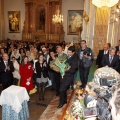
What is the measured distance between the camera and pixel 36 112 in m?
5.40

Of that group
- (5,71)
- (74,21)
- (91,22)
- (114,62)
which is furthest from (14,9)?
(114,62)

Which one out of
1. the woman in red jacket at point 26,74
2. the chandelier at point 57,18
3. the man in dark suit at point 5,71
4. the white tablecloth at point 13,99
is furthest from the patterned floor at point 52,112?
the chandelier at point 57,18

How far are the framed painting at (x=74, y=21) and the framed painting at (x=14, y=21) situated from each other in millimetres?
5360

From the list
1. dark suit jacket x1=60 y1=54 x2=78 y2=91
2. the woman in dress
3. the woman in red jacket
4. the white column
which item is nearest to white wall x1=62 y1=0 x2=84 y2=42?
the white column

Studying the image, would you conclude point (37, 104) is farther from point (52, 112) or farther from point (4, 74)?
point (4, 74)

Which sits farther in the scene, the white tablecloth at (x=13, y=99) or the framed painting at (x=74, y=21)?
the framed painting at (x=74, y=21)

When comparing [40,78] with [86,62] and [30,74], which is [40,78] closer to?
[30,74]

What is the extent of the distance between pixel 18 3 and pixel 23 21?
1.94 metres

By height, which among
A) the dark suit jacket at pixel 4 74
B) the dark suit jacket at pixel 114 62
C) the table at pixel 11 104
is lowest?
the table at pixel 11 104

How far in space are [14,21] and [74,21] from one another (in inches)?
249

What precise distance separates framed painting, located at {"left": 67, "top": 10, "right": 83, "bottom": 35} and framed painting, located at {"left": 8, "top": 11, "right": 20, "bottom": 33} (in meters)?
5.36

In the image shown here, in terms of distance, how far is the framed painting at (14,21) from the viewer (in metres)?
18.7

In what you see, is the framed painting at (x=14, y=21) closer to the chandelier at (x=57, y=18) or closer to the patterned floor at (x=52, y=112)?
the chandelier at (x=57, y=18)

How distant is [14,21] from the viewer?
1880 cm
